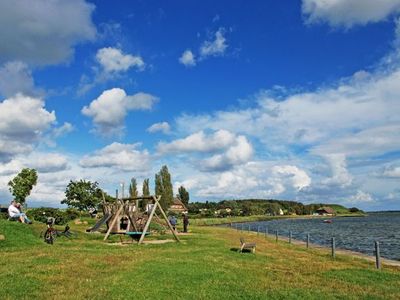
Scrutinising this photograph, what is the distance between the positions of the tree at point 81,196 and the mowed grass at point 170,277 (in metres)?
57.8

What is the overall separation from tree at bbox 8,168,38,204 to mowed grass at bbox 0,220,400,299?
46691 mm

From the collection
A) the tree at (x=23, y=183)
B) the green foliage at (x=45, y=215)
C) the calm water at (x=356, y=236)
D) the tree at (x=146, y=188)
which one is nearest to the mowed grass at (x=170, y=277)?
the calm water at (x=356, y=236)

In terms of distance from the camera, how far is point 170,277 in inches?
589

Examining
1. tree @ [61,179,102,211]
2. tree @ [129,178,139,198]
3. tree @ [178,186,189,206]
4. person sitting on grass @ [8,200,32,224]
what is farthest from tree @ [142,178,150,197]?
person sitting on grass @ [8,200,32,224]

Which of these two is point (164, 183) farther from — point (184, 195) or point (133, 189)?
point (184, 195)

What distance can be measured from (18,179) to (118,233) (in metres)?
39.8

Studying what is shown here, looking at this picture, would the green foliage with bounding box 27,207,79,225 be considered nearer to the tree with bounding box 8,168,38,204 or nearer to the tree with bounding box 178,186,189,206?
the tree with bounding box 8,168,38,204

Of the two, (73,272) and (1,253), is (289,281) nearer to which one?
(73,272)

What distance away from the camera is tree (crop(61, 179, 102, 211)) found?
79250mm

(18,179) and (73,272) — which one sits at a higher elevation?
(18,179)

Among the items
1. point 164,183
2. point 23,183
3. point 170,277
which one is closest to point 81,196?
point 23,183

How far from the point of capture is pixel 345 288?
47.8 ft

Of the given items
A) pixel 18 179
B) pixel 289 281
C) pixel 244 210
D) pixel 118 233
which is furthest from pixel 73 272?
pixel 244 210

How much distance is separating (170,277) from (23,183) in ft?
189
